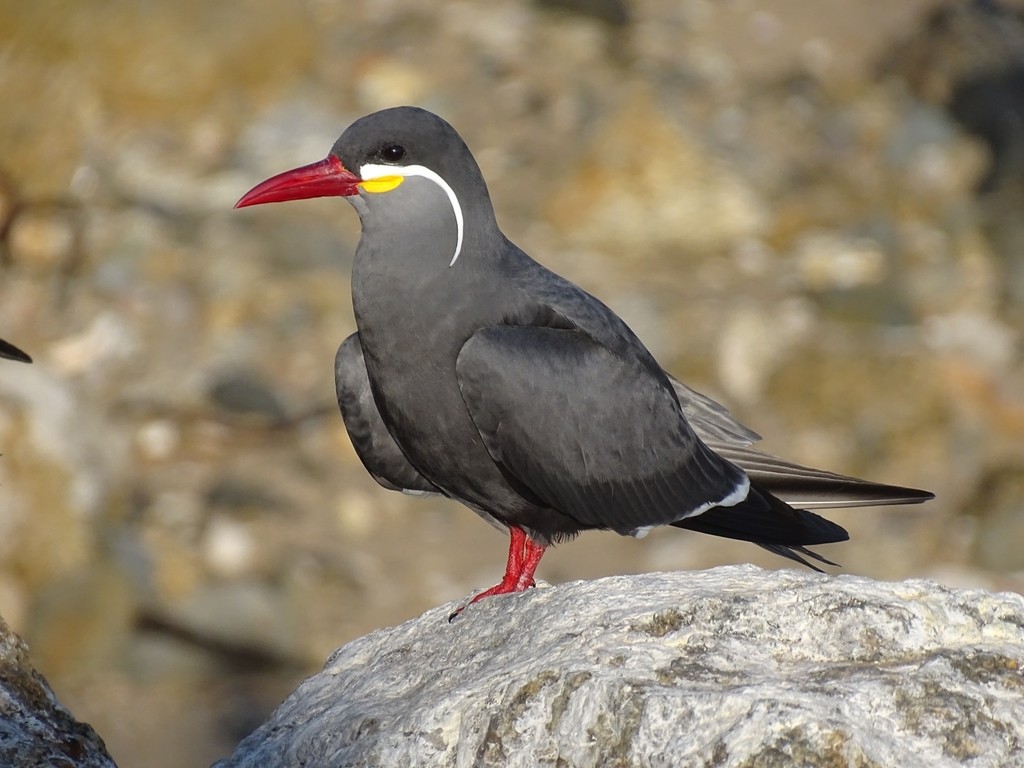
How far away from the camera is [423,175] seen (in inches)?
222

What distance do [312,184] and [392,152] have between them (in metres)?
0.32

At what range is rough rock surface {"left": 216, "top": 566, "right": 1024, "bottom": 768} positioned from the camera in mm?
3666

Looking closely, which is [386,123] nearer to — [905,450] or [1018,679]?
[1018,679]

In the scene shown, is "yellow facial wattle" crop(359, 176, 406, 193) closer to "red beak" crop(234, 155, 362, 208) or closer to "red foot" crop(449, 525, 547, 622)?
"red beak" crop(234, 155, 362, 208)

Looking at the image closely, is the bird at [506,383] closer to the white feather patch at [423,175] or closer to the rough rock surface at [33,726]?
the white feather patch at [423,175]

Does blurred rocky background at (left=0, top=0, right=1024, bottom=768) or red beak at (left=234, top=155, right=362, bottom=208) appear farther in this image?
blurred rocky background at (left=0, top=0, right=1024, bottom=768)

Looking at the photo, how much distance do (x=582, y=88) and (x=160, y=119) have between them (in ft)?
13.3

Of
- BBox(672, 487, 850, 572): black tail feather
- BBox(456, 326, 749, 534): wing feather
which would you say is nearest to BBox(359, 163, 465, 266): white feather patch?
BBox(456, 326, 749, 534): wing feather

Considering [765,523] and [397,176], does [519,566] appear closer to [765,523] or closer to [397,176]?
[765,523]

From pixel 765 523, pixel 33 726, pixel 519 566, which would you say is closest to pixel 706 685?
pixel 33 726

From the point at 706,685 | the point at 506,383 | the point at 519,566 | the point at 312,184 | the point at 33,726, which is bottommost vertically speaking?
the point at 706,685

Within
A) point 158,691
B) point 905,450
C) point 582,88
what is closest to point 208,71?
point 582,88

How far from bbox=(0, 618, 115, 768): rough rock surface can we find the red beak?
6.16 ft

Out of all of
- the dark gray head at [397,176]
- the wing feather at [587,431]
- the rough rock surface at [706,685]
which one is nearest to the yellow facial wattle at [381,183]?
the dark gray head at [397,176]
